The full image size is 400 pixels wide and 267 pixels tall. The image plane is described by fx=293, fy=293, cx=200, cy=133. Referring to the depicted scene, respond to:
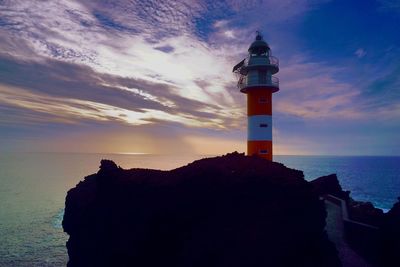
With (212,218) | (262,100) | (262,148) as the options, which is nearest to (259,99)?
(262,100)

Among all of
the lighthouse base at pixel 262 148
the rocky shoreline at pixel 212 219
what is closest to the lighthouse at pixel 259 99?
the lighthouse base at pixel 262 148

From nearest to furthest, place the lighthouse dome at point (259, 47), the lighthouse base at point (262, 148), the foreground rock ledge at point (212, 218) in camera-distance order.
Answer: the foreground rock ledge at point (212, 218)
the lighthouse base at point (262, 148)
the lighthouse dome at point (259, 47)

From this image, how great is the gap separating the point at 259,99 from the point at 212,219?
1279 centimetres

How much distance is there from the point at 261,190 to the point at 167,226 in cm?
425

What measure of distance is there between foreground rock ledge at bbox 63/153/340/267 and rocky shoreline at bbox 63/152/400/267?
4 cm

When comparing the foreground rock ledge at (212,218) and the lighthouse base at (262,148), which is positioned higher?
the lighthouse base at (262,148)

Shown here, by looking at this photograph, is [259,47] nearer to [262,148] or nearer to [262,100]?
[262,100]

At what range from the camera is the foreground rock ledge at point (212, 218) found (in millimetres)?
→ 10930

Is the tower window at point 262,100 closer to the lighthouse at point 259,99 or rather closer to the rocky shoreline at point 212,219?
the lighthouse at point 259,99

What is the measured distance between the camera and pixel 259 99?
2205 cm

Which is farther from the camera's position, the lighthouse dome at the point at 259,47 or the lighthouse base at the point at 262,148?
the lighthouse dome at the point at 259,47

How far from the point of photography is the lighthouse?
21.8m

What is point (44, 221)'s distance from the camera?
45750 mm

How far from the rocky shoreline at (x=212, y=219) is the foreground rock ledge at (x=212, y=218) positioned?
35 mm
